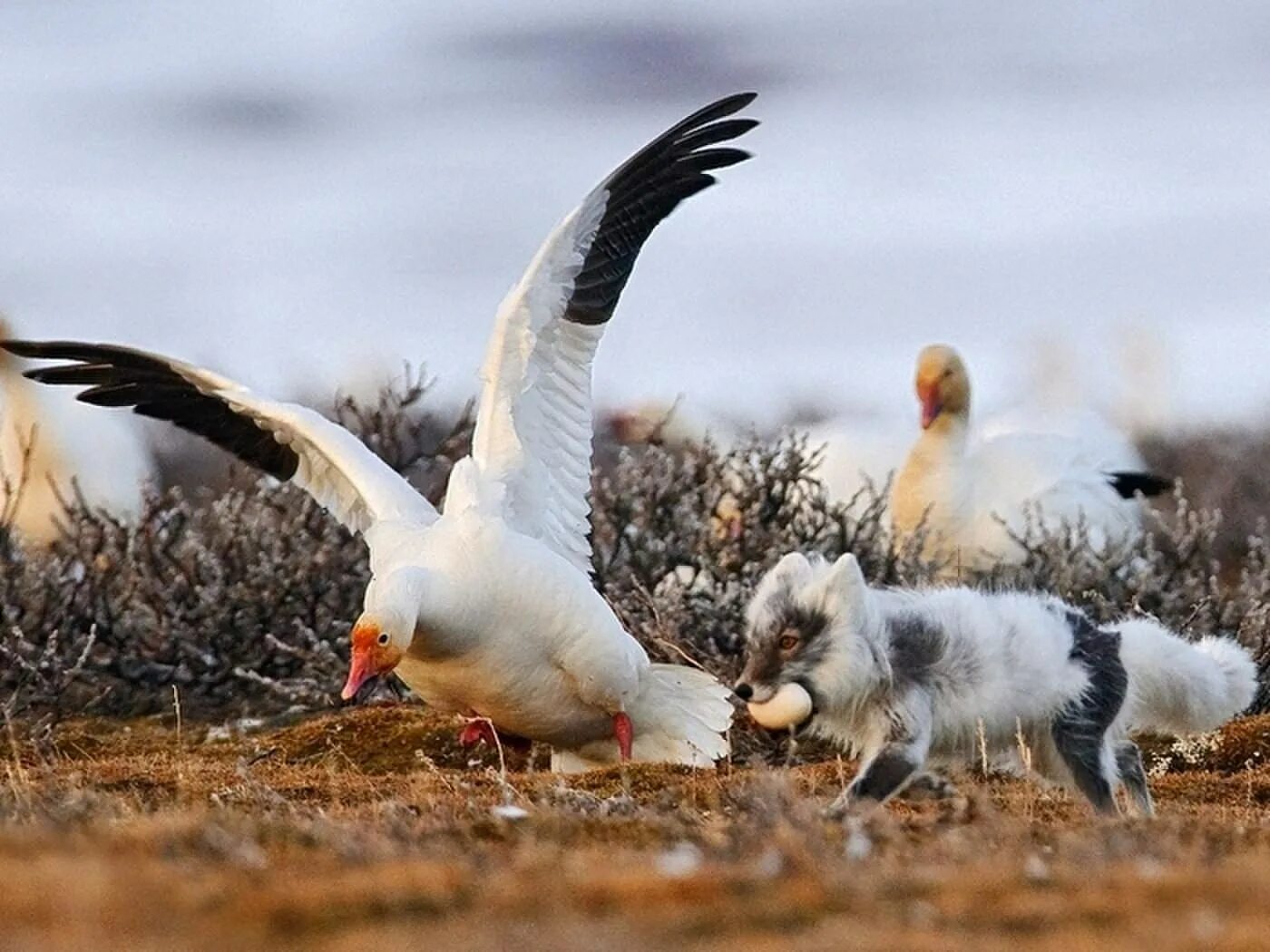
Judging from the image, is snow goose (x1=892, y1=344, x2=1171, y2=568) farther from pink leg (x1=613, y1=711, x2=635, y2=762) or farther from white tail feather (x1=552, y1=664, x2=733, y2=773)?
pink leg (x1=613, y1=711, x2=635, y2=762)

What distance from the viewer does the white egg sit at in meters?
6.75

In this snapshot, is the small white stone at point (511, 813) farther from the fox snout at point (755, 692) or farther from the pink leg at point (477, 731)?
the pink leg at point (477, 731)

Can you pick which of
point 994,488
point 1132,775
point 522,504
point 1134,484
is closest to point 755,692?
point 1132,775

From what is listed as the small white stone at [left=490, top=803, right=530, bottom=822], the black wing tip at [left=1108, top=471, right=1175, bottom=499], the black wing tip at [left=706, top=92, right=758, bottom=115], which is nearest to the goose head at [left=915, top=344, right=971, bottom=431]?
the black wing tip at [left=1108, top=471, right=1175, bottom=499]

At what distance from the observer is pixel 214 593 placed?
1259 cm

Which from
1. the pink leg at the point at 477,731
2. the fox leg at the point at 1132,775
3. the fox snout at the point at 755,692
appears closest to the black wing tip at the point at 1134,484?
the pink leg at the point at 477,731

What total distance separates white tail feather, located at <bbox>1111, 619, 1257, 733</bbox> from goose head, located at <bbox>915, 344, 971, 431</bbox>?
675cm

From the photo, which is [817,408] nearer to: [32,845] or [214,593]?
[214,593]

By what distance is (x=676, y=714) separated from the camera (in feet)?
31.3

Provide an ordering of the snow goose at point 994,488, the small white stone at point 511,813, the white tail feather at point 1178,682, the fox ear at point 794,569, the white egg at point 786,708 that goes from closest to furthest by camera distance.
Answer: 1. the small white stone at point 511,813
2. the white egg at point 786,708
3. the fox ear at point 794,569
4. the white tail feather at point 1178,682
5. the snow goose at point 994,488

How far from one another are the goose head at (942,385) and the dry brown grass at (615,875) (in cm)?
799

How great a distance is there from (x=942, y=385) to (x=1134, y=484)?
1.48m

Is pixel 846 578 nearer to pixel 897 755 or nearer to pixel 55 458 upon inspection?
pixel 897 755

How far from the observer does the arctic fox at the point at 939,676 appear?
6.82 m
